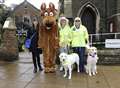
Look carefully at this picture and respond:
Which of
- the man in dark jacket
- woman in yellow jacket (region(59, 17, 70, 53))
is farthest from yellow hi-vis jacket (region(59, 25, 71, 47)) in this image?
the man in dark jacket

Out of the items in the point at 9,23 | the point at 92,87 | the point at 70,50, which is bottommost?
the point at 92,87

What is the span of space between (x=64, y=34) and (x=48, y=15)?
39.8 inches

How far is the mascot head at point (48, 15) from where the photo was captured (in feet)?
46.1

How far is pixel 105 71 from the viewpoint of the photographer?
1538 centimetres

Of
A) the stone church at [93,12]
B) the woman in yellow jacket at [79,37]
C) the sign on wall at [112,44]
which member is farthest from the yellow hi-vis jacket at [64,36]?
the stone church at [93,12]

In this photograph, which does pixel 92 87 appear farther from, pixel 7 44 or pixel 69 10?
pixel 69 10

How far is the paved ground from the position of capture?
11.9 meters

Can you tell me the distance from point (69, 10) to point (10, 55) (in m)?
16.1

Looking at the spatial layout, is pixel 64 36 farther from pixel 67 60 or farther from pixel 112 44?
pixel 112 44

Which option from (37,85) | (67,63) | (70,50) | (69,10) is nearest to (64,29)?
(70,50)

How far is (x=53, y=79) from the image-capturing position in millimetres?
13117

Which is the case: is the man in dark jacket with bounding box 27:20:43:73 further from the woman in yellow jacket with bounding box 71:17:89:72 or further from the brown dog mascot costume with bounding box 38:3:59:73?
the woman in yellow jacket with bounding box 71:17:89:72

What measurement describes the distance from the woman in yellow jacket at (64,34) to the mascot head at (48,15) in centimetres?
56

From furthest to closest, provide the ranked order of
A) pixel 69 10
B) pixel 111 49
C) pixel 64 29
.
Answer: pixel 69 10, pixel 111 49, pixel 64 29
